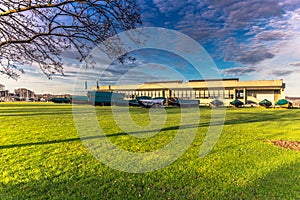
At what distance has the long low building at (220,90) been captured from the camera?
4412 centimetres

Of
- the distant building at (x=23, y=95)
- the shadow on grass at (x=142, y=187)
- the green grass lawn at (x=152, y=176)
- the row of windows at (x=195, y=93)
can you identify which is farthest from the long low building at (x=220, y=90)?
the shadow on grass at (x=142, y=187)

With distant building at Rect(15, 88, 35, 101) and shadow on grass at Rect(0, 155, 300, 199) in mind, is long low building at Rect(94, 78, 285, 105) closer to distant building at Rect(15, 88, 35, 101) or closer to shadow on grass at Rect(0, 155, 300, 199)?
distant building at Rect(15, 88, 35, 101)

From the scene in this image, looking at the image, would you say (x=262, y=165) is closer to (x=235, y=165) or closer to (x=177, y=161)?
(x=235, y=165)

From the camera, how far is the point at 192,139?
7.63 metres

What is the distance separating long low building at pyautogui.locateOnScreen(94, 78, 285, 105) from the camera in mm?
44125

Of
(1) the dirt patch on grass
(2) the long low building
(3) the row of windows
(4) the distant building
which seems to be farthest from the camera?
(4) the distant building

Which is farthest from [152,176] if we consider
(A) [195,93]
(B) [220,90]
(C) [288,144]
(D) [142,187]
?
(A) [195,93]

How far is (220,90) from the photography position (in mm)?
45719

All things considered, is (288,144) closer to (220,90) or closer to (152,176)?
(152,176)

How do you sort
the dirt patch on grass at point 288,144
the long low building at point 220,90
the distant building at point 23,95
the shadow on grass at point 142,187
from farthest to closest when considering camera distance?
1. the distant building at point 23,95
2. the long low building at point 220,90
3. the dirt patch on grass at point 288,144
4. the shadow on grass at point 142,187

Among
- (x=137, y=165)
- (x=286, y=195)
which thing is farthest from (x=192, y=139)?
(x=286, y=195)

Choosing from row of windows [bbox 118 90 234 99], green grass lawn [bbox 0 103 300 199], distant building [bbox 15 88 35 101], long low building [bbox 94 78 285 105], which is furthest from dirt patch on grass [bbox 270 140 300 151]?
distant building [bbox 15 88 35 101]

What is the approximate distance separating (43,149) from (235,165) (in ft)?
16.6

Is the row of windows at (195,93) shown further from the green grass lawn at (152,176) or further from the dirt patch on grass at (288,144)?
the green grass lawn at (152,176)
